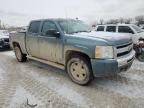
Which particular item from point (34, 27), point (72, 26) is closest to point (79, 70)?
point (72, 26)

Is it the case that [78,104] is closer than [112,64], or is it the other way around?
[78,104]

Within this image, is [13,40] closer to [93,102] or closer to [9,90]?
[9,90]

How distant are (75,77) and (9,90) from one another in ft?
6.03

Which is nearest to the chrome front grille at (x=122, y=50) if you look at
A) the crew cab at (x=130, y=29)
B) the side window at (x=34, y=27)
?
the side window at (x=34, y=27)

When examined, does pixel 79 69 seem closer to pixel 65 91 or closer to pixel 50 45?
pixel 65 91

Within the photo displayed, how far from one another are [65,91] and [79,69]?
742mm

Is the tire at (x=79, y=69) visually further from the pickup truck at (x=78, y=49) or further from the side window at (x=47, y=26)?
the side window at (x=47, y=26)

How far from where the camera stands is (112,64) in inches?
154

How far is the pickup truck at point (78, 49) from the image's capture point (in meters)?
3.96

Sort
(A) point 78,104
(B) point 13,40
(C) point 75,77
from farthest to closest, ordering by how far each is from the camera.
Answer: (B) point 13,40 < (C) point 75,77 < (A) point 78,104

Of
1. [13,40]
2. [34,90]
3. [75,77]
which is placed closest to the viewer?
[34,90]

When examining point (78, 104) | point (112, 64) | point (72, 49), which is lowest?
point (78, 104)

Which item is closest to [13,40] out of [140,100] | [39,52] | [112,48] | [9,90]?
[39,52]

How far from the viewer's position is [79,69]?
4.61m
